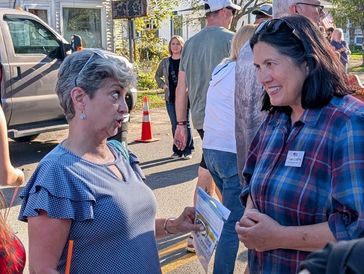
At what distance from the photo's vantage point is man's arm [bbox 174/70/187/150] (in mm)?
5137

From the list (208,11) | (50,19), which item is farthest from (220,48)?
(50,19)

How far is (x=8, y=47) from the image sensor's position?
838 centimetres

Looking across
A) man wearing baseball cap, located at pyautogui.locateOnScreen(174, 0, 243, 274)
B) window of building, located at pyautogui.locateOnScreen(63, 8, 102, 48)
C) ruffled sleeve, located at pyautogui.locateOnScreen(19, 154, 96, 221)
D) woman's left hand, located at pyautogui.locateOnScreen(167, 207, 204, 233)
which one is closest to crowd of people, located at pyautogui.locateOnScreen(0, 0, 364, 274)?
ruffled sleeve, located at pyautogui.locateOnScreen(19, 154, 96, 221)

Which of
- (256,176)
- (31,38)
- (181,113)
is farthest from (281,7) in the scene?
(31,38)

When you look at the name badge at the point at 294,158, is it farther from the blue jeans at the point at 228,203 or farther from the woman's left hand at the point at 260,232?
the blue jeans at the point at 228,203

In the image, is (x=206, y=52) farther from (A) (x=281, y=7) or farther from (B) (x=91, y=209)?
(B) (x=91, y=209)

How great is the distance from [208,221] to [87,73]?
79cm

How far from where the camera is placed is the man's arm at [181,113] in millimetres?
5137

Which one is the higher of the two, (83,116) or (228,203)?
(83,116)

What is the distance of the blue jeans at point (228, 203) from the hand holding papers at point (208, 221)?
1070mm

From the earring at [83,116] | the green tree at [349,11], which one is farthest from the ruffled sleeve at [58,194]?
the green tree at [349,11]

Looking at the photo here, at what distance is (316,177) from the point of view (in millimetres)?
1978

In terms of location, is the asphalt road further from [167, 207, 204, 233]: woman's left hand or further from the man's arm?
[167, 207, 204, 233]: woman's left hand

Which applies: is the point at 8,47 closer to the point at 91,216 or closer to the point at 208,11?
the point at 208,11
